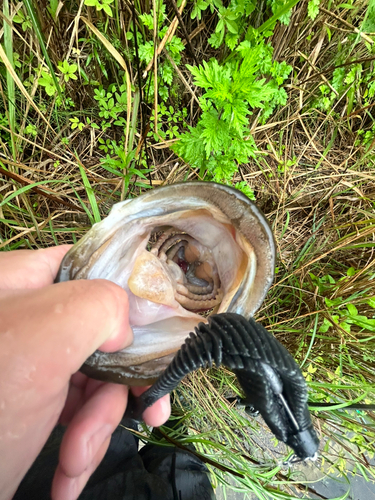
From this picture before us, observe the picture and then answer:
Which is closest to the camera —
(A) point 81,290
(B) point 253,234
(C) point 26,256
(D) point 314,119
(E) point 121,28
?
(A) point 81,290

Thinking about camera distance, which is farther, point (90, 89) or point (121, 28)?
point (90, 89)

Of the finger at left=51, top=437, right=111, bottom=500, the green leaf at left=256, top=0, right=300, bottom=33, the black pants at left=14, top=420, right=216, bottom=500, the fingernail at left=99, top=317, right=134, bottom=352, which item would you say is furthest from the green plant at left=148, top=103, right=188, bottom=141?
the black pants at left=14, top=420, right=216, bottom=500

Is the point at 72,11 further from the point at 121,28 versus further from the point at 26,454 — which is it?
the point at 26,454

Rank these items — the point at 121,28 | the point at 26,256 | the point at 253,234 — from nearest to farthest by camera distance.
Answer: the point at 253,234 < the point at 26,256 < the point at 121,28

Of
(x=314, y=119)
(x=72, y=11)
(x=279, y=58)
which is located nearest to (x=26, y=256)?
(x=72, y=11)

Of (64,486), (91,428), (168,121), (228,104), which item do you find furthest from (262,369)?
(168,121)

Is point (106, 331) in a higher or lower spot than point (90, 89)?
lower

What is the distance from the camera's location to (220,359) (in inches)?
29.0

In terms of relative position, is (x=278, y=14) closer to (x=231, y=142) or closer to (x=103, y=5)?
(x=231, y=142)

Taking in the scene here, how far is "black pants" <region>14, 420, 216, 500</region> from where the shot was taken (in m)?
1.65

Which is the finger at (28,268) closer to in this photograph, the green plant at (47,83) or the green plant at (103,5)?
the green plant at (47,83)

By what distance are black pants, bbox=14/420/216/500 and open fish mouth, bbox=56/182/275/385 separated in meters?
1.04

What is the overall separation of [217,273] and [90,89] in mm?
1587

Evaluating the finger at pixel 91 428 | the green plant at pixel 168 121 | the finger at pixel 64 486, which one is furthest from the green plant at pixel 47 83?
the finger at pixel 64 486
